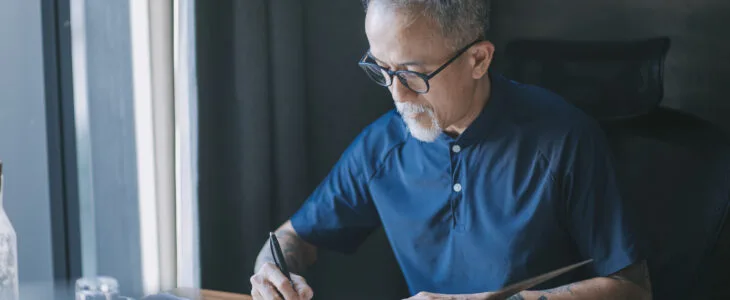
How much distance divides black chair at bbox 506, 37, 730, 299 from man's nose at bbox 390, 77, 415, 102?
0.57 ft

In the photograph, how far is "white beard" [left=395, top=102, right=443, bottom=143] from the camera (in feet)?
3.94

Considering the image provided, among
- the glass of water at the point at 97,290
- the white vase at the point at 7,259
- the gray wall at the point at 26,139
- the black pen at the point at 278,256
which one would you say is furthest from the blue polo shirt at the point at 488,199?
the gray wall at the point at 26,139

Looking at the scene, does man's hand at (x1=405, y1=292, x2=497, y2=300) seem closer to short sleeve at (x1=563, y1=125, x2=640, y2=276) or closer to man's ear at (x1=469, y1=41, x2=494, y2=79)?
short sleeve at (x1=563, y1=125, x2=640, y2=276)

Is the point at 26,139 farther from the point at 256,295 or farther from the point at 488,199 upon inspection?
the point at 488,199

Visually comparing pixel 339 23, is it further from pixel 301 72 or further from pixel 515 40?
pixel 515 40

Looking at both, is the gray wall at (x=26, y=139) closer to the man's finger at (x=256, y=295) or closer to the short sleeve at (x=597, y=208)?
the man's finger at (x=256, y=295)

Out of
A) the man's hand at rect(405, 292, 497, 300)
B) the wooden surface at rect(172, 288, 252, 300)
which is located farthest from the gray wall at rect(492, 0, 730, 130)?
the wooden surface at rect(172, 288, 252, 300)

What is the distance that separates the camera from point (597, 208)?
1.12 meters

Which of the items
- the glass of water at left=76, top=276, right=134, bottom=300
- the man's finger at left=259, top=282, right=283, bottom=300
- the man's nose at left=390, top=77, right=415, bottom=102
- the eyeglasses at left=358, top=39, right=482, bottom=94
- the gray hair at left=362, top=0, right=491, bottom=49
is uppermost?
the gray hair at left=362, top=0, right=491, bottom=49

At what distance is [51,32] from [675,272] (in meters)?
1.21

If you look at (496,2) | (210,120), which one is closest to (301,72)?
(210,120)

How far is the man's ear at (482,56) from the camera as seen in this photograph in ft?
3.71

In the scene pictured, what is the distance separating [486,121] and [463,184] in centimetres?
11

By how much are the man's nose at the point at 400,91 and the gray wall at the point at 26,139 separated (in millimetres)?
744
